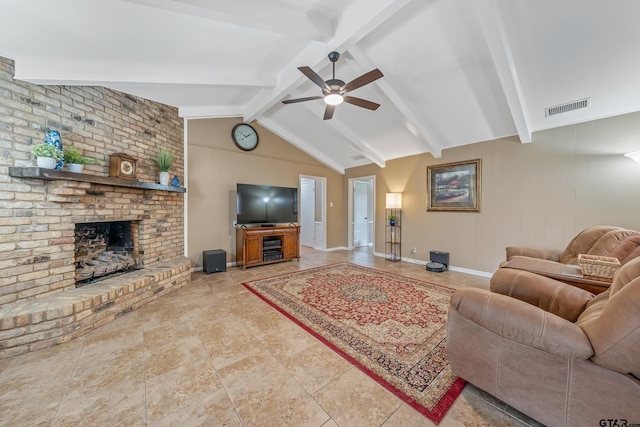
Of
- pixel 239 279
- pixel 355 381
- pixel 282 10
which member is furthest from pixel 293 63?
pixel 355 381

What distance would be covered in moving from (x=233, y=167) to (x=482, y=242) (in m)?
4.92

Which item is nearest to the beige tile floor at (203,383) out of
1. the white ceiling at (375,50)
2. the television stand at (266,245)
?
the television stand at (266,245)

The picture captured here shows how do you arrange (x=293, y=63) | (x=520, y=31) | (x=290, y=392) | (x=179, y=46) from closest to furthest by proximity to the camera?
(x=290, y=392), (x=520, y=31), (x=179, y=46), (x=293, y=63)

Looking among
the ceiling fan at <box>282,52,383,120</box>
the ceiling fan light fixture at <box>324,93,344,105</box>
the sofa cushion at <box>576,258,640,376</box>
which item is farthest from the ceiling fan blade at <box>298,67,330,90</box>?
the sofa cushion at <box>576,258,640,376</box>

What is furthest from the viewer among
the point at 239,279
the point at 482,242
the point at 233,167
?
the point at 233,167

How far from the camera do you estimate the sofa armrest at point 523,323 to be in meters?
1.08

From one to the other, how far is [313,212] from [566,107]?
17.5ft

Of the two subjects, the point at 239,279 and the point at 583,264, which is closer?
the point at 583,264

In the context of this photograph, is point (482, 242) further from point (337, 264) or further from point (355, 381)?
point (355, 381)

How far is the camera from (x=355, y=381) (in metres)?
1.63

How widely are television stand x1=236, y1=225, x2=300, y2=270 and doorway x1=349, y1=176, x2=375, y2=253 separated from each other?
85.2 inches

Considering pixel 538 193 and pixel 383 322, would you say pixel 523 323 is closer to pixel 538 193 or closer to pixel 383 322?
pixel 383 322

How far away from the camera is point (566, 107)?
3102mm

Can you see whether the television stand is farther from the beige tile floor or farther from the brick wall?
the beige tile floor
